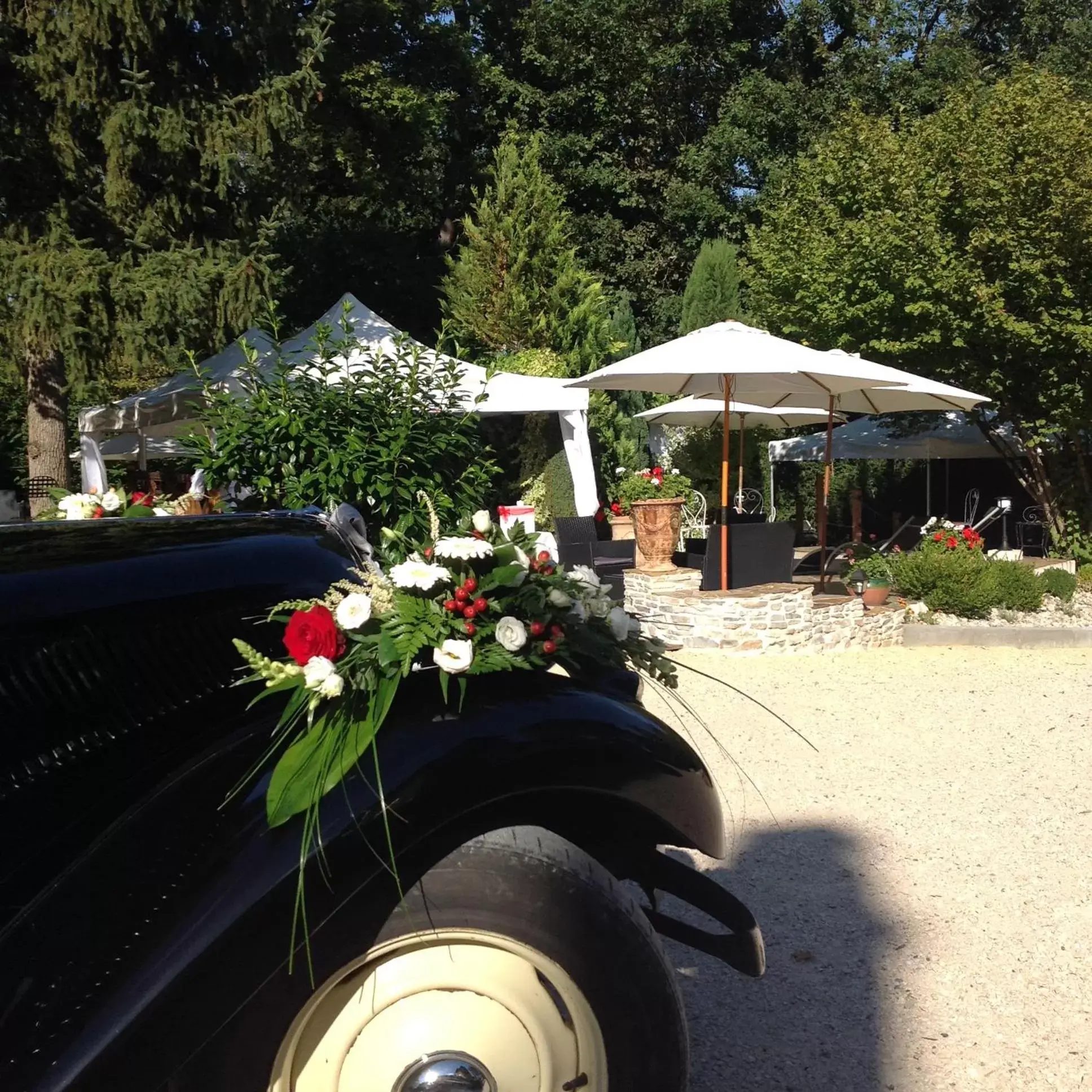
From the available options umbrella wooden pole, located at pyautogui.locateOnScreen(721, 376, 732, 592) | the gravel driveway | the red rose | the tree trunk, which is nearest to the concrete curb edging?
umbrella wooden pole, located at pyautogui.locateOnScreen(721, 376, 732, 592)

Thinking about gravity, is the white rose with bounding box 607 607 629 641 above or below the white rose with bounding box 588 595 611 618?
below

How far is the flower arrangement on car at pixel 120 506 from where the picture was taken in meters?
4.03

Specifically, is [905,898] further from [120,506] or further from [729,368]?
[729,368]

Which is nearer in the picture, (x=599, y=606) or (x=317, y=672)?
(x=317, y=672)

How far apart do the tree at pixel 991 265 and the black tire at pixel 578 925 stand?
1067 cm

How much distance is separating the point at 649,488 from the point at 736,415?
1.55 meters

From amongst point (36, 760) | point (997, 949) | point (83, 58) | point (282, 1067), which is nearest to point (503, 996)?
point (282, 1067)

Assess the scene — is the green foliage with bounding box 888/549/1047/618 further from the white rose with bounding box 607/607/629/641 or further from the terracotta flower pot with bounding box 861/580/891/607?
the white rose with bounding box 607/607/629/641

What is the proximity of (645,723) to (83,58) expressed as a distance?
11478mm

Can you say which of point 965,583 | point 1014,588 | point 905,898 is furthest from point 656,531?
point 905,898

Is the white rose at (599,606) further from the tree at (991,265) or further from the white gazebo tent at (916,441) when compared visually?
the white gazebo tent at (916,441)

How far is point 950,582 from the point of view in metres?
9.44

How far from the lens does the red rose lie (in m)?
1.92

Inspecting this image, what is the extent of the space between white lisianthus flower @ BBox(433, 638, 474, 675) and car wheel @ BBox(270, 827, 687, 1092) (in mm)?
324
